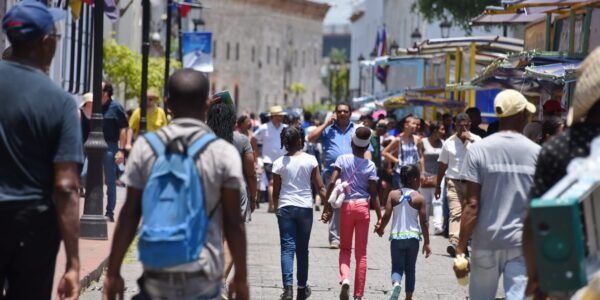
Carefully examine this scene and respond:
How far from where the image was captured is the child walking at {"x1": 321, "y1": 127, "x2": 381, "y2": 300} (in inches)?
480

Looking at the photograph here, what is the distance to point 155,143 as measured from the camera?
6.28 meters

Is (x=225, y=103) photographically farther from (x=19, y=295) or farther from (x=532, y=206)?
(x=532, y=206)

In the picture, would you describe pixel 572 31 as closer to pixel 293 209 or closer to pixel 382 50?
pixel 293 209

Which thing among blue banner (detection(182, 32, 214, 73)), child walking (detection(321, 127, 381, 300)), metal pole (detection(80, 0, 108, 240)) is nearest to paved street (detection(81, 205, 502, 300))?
metal pole (detection(80, 0, 108, 240))

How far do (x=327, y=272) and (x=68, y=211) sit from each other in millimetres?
8338

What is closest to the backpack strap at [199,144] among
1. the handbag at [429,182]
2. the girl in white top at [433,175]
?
the girl in white top at [433,175]

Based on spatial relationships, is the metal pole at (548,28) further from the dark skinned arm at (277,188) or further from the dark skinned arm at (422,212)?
the dark skinned arm at (422,212)

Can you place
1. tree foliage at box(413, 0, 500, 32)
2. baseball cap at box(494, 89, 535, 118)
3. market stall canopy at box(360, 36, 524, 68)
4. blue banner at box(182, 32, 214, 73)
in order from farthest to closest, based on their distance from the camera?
tree foliage at box(413, 0, 500, 32) → blue banner at box(182, 32, 214, 73) → market stall canopy at box(360, 36, 524, 68) → baseball cap at box(494, 89, 535, 118)

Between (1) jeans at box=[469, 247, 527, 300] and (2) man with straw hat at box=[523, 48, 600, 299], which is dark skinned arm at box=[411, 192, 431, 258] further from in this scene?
(2) man with straw hat at box=[523, 48, 600, 299]

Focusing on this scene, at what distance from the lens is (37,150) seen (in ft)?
21.2

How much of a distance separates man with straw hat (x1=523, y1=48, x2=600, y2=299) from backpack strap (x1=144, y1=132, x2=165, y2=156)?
1.66 metres

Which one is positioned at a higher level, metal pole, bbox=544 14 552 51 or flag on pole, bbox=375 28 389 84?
metal pole, bbox=544 14 552 51

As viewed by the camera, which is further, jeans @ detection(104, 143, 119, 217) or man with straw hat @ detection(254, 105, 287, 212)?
Answer: man with straw hat @ detection(254, 105, 287, 212)

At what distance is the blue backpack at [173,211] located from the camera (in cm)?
Result: 604
